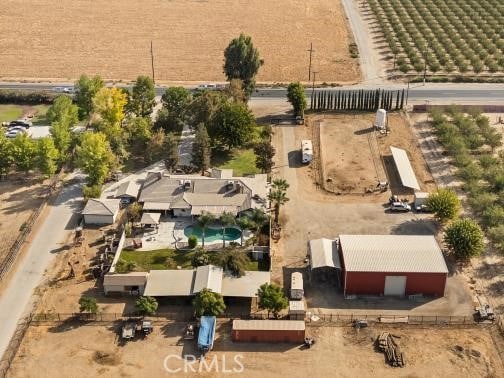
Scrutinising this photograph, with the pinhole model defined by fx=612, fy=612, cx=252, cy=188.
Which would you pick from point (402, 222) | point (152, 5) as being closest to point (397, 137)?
point (402, 222)

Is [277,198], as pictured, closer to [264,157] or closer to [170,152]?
[264,157]

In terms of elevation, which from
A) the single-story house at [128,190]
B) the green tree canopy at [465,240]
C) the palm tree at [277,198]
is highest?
the single-story house at [128,190]

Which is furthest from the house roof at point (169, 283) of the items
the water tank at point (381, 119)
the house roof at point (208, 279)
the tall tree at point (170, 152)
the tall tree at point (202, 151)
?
the water tank at point (381, 119)

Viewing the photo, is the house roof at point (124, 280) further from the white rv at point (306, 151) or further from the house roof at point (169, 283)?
the white rv at point (306, 151)

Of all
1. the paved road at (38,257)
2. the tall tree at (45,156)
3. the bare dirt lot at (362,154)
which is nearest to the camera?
the paved road at (38,257)

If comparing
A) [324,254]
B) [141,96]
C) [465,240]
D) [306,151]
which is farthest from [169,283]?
[141,96]

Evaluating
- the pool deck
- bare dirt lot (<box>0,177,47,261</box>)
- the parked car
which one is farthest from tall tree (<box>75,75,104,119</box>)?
the parked car

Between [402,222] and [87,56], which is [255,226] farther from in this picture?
[87,56]
